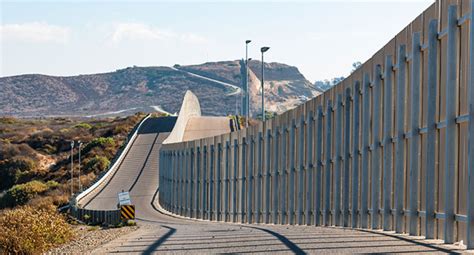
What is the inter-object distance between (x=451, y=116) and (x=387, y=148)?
5454mm

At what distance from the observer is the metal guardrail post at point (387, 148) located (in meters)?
24.1

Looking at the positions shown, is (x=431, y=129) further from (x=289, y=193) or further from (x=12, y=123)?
(x=12, y=123)

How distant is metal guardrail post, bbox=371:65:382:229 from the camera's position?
25.6 metres

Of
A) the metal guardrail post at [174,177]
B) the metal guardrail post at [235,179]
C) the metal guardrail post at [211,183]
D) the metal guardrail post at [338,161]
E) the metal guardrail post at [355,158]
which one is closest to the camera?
the metal guardrail post at [355,158]

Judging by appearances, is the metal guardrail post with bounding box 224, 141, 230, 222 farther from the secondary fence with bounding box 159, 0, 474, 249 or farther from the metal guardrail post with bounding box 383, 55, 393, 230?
the metal guardrail post with bounding box 383, 55, 393, 230

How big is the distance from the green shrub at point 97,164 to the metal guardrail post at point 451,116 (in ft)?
265

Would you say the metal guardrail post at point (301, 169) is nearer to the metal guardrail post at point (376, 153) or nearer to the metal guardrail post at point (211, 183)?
the metal guardrail post at point (376, 153)

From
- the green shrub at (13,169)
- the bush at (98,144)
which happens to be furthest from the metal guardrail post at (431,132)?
the bush at (98,144)

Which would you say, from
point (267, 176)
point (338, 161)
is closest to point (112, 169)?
point (267, 176)

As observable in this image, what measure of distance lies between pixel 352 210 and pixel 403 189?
612 centimetres

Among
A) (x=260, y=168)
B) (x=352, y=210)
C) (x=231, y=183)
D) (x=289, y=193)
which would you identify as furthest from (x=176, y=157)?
(x=352, y=210)

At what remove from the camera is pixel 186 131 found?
4328 inches

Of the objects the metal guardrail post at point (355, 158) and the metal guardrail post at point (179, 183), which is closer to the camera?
the metal guardrail post at point (355, 158)

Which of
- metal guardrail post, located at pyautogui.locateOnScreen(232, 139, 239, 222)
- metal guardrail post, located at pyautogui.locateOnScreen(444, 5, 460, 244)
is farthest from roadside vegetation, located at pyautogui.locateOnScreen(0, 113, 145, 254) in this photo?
metal guardrail post, located at pyautogui.locateOnScreen(444, 5, 460, 244)
